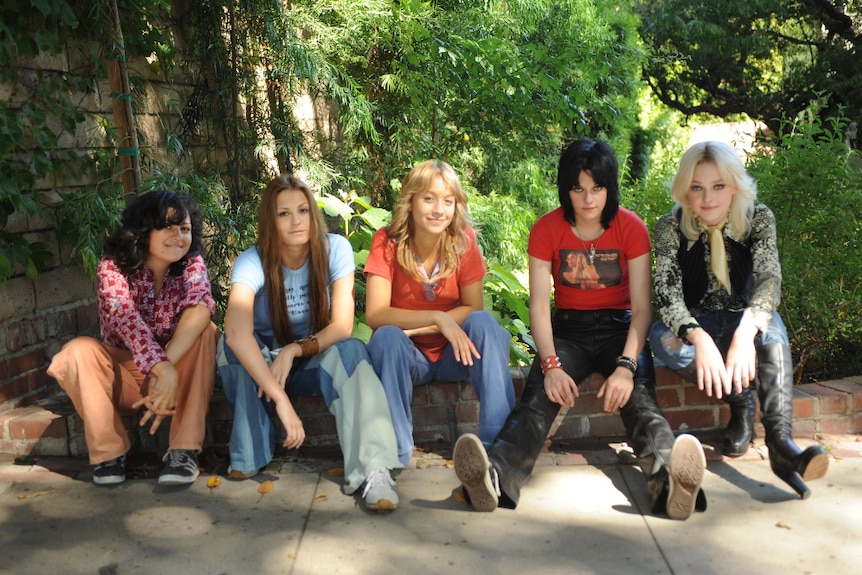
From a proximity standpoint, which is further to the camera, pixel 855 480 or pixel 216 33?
pixel 216 33

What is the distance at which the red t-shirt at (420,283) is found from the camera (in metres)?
3.44

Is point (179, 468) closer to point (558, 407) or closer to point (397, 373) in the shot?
point (397, 373)

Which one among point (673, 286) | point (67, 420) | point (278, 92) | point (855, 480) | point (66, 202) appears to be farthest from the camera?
point (278, 92)

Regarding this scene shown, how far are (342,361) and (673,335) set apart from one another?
132 cm

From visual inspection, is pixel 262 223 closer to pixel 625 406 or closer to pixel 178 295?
pixel 178 295

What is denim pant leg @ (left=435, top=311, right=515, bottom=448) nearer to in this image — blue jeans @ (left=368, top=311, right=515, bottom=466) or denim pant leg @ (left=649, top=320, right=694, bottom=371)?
blue jeans @ (left=368, top=311, right=515, bottom=466)

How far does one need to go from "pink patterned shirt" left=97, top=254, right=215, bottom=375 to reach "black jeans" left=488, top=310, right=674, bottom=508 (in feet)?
4.37

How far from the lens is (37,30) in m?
3.69

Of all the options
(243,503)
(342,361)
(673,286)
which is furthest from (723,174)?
(243,503)

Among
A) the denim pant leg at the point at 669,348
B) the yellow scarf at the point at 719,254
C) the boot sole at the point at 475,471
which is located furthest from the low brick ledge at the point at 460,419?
the boot sole at the point at 475,471

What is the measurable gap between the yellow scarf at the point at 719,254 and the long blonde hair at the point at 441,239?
0.98 metres

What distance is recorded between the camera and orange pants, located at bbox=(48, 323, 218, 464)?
320cm

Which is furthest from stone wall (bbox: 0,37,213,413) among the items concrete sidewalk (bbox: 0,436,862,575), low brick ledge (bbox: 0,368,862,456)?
concrete sidewalk (bbox: 0,436,862,575)

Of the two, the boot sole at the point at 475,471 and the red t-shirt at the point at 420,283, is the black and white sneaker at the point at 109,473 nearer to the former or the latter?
the red t-shirt at the point at 420,283
